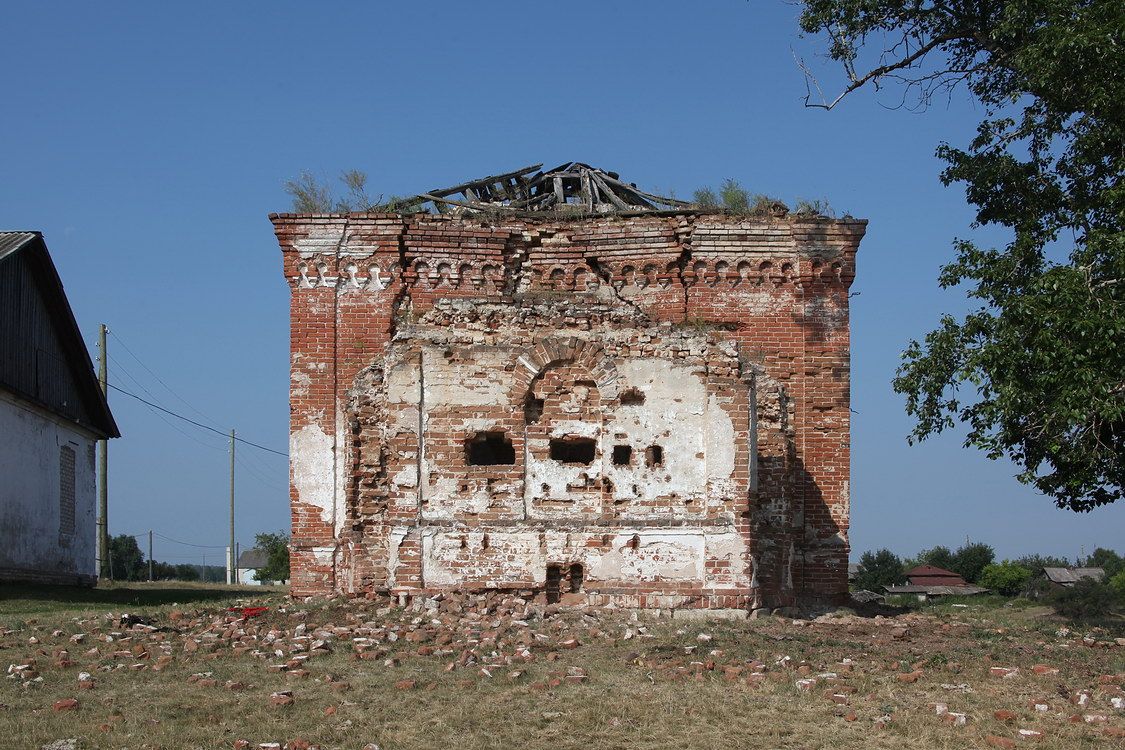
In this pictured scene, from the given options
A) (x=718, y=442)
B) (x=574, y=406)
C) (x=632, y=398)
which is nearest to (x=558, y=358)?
(x=574, y=406)

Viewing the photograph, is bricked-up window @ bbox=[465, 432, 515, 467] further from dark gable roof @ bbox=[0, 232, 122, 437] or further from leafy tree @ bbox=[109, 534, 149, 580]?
leafy tree @ bbox=[109, 534, 149, 580]

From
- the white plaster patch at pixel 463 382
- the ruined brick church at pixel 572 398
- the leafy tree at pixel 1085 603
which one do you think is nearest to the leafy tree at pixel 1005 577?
the leafy tree at pixel 1085 603

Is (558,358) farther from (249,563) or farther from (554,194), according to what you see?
(249,563)

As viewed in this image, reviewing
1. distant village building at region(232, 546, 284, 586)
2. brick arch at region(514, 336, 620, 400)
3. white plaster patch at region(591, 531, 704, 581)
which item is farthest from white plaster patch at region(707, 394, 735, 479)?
distant village building at region(232, 546, 284, 586)

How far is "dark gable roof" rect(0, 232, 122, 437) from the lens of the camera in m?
21.3

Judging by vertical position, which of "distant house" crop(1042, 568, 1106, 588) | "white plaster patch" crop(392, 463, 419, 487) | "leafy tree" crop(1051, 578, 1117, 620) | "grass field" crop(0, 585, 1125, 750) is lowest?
"distant house" crop(1042, 568, 1106, 588)

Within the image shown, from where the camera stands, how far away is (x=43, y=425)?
22.5 meters

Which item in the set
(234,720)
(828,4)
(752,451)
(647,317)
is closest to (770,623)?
(752,451)

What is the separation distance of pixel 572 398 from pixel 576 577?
6.62ft

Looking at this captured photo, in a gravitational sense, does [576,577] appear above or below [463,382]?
below

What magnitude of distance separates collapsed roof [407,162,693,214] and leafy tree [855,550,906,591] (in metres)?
20.5

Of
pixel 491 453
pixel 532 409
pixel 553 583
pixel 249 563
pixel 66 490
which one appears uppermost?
pixel 532 409

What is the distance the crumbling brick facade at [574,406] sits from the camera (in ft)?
45.0

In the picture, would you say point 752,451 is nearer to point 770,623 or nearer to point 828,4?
point 770,623
